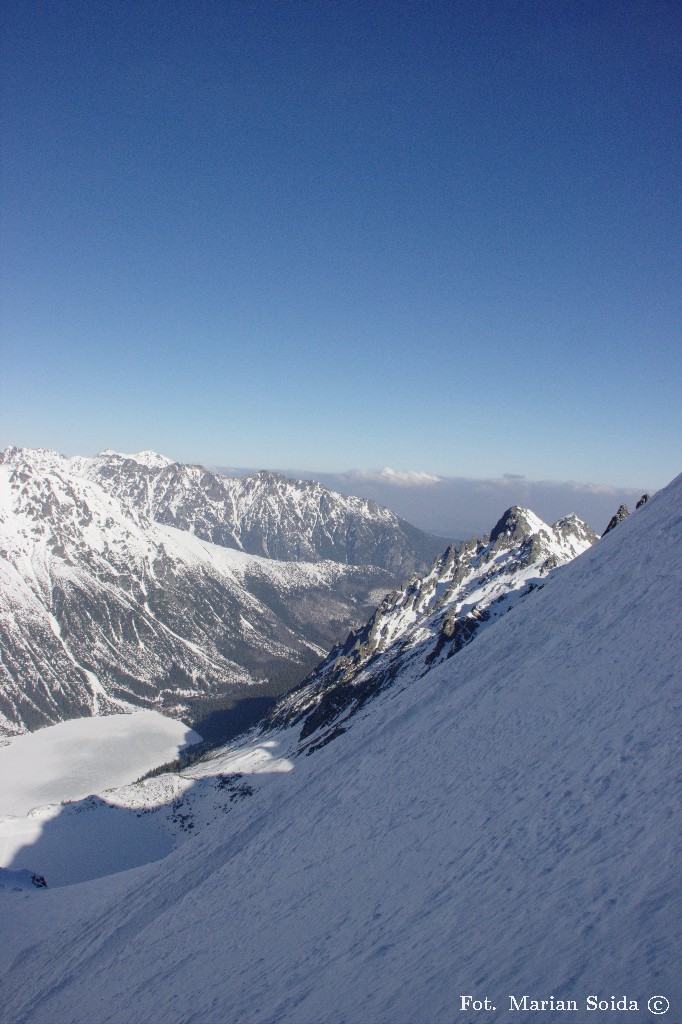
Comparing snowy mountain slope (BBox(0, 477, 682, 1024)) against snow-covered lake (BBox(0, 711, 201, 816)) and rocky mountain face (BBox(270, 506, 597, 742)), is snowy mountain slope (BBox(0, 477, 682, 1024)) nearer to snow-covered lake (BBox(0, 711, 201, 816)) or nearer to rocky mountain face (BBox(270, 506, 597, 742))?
rocky mountain face (BBox(270, 506, 597, 742))

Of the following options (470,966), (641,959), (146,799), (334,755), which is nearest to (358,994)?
(470,966)

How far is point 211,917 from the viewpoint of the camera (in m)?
31.2

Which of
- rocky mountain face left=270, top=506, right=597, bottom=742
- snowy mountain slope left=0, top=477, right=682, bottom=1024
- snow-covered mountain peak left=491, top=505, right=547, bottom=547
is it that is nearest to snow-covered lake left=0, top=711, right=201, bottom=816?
rocky mountain face left=270, top=506, right=597, bottom=742

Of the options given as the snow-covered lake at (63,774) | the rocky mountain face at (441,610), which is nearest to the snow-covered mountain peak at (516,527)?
the rocky mountain face at (441,610)

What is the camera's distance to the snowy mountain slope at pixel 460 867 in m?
13.7

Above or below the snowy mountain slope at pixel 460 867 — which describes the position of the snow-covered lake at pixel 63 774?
below

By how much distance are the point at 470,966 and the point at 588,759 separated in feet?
33.6

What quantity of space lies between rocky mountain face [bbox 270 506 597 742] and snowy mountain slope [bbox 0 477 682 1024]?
33.1 meters

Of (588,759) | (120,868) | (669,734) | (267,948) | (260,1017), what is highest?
(669,734)

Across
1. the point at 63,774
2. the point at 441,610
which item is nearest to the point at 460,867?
the point at 441,610

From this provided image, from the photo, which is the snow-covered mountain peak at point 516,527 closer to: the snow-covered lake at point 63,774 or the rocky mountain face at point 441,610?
the rocky mountain face at point 441,610

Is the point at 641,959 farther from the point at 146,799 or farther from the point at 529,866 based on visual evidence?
the point at 146,799

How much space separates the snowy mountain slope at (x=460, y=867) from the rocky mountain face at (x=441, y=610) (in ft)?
109

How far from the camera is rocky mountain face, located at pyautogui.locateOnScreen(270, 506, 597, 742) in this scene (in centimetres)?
8281
